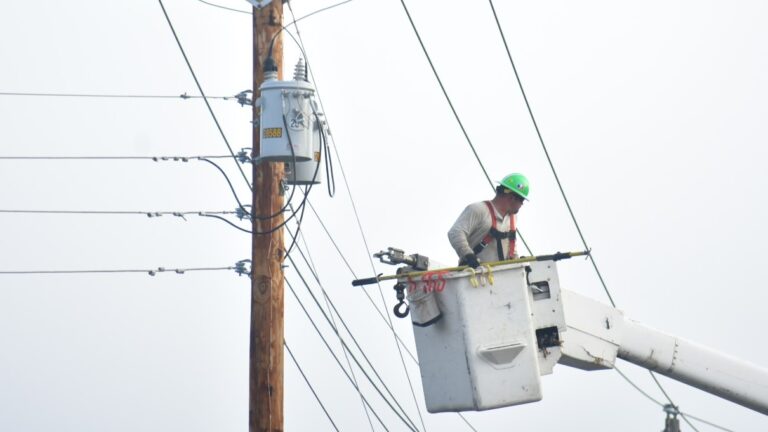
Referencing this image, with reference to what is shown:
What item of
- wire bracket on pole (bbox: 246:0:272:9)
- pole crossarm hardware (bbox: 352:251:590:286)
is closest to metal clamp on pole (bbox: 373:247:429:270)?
pole crossarm hardware (bbox: 352:251:590:286)

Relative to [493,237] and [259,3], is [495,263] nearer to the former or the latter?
[493,237]

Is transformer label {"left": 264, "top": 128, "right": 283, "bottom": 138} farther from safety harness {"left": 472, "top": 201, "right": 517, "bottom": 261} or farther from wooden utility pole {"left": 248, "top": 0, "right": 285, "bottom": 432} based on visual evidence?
safety harness {"left": 472, "top": 201, "right": 517, "bottom": 261}

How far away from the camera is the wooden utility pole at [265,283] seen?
42.2 feet

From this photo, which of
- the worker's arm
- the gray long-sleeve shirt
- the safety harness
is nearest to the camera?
the worker's arm

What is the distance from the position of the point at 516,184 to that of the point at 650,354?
1.81m

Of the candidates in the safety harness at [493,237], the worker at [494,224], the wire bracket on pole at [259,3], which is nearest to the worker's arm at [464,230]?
the worker at [494,224]

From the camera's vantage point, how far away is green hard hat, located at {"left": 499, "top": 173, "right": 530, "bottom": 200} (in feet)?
36.2

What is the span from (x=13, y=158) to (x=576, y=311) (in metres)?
8.12

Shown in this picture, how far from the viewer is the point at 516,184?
36.2 feet

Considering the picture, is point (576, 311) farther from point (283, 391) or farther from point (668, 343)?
point (283, 391)

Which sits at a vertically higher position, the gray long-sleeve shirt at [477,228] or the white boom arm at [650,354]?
the gray long-sleeve shirt at [477,228]

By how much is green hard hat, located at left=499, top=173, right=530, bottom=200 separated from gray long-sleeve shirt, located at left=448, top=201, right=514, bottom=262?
201mm

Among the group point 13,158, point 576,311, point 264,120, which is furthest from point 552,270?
point 13,158

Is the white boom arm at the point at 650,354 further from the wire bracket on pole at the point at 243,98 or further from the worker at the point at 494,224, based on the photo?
the wire bracket on pole at the point at 243,98
